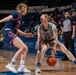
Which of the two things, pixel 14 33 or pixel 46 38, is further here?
pixel 46 38

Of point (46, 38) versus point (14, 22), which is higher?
point (14, 22)

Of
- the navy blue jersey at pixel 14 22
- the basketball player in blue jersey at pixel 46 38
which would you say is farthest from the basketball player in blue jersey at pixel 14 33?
the basketball player in blue jersey at pixel 46 38

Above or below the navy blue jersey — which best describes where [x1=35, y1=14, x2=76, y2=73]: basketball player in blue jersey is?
below

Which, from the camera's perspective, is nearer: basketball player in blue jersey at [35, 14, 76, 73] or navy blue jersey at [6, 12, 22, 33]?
navy blue jersey at [6, 12, 22, 33]

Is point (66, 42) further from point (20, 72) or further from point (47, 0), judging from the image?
point (47, 0)

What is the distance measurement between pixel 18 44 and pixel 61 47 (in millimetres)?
1312

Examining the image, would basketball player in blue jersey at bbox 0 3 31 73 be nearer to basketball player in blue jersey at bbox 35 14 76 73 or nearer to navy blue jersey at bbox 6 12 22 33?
navy blue jersey at bbox 6 12 22 33

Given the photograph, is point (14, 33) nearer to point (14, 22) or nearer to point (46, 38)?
point (14, 22)

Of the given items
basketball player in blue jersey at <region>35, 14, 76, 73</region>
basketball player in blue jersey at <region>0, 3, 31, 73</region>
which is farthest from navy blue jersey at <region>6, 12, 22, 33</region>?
basketball player in blue jersey at <region>35, 14, 76, 73</region>

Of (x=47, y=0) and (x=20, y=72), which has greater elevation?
(x=47, y=0)

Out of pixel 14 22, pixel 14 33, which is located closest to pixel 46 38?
pixel 14 33

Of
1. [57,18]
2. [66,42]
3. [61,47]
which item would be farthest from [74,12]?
[61,47]

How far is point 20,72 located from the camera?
5.87 meters

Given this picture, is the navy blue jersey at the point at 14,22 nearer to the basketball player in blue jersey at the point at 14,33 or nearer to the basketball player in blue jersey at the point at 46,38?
the basketball player in blue jersey at the point at 14,33
